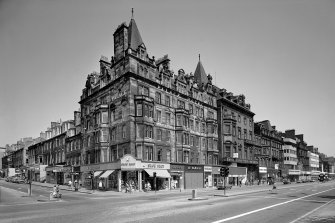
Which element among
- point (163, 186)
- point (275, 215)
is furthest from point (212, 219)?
point (163, 186)

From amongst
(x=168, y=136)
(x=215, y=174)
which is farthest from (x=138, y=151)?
(x=215, y=174)

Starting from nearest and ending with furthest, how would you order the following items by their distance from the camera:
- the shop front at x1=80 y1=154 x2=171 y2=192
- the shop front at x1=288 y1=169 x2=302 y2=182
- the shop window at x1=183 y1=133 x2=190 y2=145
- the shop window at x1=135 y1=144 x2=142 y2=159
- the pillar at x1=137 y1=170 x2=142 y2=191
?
the shop front at x1=80 y1=154 x2=171 y2=192 → the pillar at x1=137 y1=170 x2=142 y2=191 → the shop window at x1=135 y1=144 x2=142 y2=159 → the shop window at x1=183 y1=133 x2=190 y2=145 → the shop front at x1=288 y1=169 x2=302 y2=182

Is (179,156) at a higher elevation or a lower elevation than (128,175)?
higher

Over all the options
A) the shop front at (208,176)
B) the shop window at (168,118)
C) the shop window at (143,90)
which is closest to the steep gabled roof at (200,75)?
the shop window at (168,118)

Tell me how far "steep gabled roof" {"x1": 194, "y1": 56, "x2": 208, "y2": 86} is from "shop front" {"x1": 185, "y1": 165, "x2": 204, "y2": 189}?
18180mm

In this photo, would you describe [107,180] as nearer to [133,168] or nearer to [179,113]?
[133,168]

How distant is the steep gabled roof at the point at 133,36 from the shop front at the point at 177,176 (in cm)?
2032

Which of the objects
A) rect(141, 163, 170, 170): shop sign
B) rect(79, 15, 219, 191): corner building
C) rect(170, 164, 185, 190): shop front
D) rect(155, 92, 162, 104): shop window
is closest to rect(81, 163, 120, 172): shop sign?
rect(79, 15, 219, 191): corner building

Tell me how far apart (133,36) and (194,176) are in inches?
1051

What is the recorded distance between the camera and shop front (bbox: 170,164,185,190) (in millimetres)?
46938

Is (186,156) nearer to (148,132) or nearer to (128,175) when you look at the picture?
(148,132)

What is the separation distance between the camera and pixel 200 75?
6191 centimetres

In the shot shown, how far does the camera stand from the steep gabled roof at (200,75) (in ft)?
201

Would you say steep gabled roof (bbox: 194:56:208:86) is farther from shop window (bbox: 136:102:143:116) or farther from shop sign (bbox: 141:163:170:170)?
shop sign (bbox: 141:163:170:170)
